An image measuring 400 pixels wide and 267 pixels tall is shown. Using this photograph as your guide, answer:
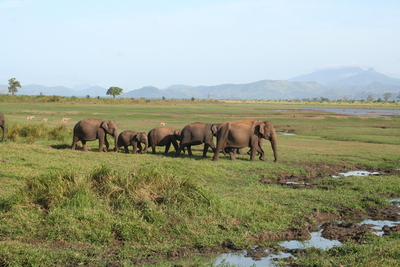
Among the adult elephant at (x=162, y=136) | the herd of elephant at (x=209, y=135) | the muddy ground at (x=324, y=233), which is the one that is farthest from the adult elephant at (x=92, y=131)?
the muddy ground at (x=324, y=233)

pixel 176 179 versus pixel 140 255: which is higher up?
pixel 176 179

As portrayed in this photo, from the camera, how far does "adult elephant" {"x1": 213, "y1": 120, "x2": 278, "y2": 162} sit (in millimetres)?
18188

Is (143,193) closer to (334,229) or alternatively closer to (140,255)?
(140,255)

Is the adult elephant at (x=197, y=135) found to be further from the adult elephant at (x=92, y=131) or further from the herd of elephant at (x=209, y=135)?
the adult elephant at (x=92, y=131)

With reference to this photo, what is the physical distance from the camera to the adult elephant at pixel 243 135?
18188 mm

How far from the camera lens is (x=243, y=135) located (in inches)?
724

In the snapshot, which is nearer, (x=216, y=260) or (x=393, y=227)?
(x=216, y=260)

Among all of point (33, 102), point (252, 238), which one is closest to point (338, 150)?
point (252, 238)

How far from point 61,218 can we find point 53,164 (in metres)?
6.19

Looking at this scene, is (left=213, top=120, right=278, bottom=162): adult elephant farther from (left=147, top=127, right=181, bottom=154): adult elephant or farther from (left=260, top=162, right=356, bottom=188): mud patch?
(left=147, top=127, right=181, bottom=154): adult elephant

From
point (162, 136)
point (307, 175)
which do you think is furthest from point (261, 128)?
point (162, 136)

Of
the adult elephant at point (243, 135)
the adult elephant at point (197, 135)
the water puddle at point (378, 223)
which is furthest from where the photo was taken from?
the adult elephant at point (197, 135)

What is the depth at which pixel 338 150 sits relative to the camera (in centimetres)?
2188

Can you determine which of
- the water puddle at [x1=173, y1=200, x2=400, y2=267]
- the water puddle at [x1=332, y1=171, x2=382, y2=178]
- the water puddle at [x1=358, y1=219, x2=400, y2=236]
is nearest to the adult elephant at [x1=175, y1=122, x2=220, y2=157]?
the water puddle at [x1=332, y1=171, x2=382, y2=178]
